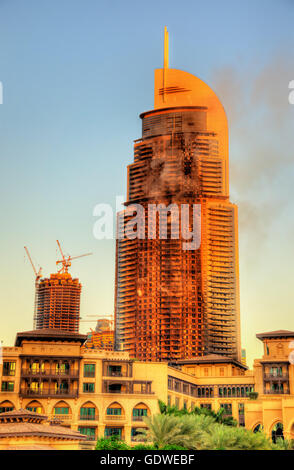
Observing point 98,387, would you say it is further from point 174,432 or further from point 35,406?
point 174,432

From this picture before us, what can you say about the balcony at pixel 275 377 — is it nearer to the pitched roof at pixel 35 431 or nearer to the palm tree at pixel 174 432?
the palm tree at pixel 174 432

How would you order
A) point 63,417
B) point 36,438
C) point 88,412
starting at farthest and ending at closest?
point 88,412 < point 63,417 < point 36,438

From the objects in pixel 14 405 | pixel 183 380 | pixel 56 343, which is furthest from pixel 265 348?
pixel 14 405

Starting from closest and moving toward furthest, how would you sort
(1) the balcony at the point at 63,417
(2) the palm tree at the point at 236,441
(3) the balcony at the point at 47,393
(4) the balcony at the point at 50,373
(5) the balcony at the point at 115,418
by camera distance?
(2) the palm tree at the point at 236,441, (1) the balcony at the point at 63,417, (3) the balcony at the point at 47,393, (5) the balcony at the point at 115,418, (4) the balcony at the point at 50,373

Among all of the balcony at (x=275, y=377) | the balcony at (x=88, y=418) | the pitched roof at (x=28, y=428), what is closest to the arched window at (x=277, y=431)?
the balcony at (x=275, y=377)

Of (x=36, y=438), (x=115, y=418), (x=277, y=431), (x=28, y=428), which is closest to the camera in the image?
(x=36, y=438)

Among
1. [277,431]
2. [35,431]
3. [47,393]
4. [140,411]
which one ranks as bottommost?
[35,431]

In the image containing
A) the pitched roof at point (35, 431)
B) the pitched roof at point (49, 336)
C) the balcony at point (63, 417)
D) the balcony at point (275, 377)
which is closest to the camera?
the pitched roof at point (35, 431)

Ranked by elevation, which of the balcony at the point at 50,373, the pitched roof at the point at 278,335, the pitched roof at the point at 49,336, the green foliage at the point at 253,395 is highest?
the pitched roof at the point at 278,335

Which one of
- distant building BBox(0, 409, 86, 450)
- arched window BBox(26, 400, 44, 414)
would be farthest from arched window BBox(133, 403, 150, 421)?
distant building BBox(0, 409, 86, 450)

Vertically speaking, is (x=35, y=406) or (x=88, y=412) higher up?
(x=35, y=406)

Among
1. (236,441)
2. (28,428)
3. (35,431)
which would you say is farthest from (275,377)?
(35,431)

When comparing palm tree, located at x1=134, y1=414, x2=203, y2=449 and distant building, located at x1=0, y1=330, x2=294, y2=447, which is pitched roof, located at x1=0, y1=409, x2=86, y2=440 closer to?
palm tree, located at x1=134, y1=414, x2=203, y2=449
